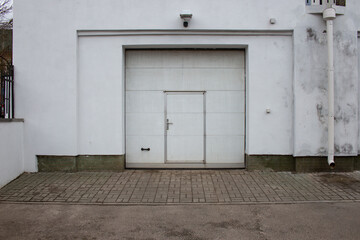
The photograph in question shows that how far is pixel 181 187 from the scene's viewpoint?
18.7ft

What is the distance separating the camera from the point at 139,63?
719cm


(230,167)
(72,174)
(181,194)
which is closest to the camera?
(181,194)

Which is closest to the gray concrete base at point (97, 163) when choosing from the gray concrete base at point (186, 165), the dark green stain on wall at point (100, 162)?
the dark green stain on wall at point (100, 162)

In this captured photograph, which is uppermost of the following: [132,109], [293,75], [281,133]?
[293,75]

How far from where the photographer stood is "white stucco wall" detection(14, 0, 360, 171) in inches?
261

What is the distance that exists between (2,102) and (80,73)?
2.06 meters

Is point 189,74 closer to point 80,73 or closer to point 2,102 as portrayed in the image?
point 80,73

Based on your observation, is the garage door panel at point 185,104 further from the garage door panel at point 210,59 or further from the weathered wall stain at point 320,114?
the weathered wall stain at point 320,114

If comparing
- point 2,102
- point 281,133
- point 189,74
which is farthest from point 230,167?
point 2,102

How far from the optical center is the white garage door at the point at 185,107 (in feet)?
23.6

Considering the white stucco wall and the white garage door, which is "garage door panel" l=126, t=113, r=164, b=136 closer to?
the white garage door

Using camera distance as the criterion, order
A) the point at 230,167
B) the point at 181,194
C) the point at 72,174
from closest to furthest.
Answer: the point at 181,194 → the point at 72,174 → the point at 230,167

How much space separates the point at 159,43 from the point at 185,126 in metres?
2.20

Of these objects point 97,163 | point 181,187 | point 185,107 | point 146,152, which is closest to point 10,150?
point 97,163
